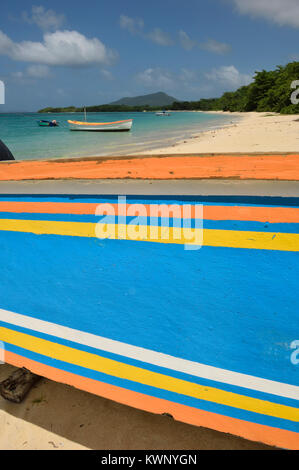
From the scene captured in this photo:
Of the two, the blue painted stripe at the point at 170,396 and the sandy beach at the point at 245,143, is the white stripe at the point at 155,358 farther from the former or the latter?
the sandy beach at the point at 245,143

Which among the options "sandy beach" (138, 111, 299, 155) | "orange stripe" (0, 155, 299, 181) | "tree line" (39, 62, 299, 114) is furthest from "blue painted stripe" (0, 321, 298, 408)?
"tree line" (39, 62, 299, 114)

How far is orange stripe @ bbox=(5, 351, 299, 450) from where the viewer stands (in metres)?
1.30

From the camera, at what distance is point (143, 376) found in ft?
4.71

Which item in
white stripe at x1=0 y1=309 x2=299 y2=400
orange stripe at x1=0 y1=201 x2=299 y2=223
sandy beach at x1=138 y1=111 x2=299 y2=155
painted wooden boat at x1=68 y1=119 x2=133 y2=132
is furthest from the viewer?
painted wooden boat at x1=68 y1=119 x2=133 y2=132

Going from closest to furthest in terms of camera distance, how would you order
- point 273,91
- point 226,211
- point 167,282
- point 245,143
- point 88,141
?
point 226,211 → point 167,282 → point 245,143 → point 88,141 → point 273,91

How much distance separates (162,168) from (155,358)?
87 cm

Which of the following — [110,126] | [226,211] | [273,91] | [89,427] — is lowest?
[89,427]

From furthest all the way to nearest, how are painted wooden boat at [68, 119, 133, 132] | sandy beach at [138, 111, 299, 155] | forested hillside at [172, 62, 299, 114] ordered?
forested hillside at [172, 62, 299, 114] < painted wooden boat at [68, 119, 133, 132] < sandy beach at [138, 111, 299, 155]

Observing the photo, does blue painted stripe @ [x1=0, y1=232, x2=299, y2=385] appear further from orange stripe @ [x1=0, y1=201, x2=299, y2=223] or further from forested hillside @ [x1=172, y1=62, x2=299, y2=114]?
forested hillside @ [x1=172, y1=62, x2=299, y2=114]

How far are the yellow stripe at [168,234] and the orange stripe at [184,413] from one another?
78cm

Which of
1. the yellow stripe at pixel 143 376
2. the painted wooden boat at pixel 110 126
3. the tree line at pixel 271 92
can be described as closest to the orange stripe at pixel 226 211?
the yellow stripe at pixel 143 376

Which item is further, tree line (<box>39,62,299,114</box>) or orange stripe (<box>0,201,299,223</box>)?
tree line (<box>39,62,299,114</box>)

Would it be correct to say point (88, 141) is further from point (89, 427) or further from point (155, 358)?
point (155, 358)

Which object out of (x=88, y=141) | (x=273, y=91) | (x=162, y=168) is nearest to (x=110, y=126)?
(x=88, y=141)
